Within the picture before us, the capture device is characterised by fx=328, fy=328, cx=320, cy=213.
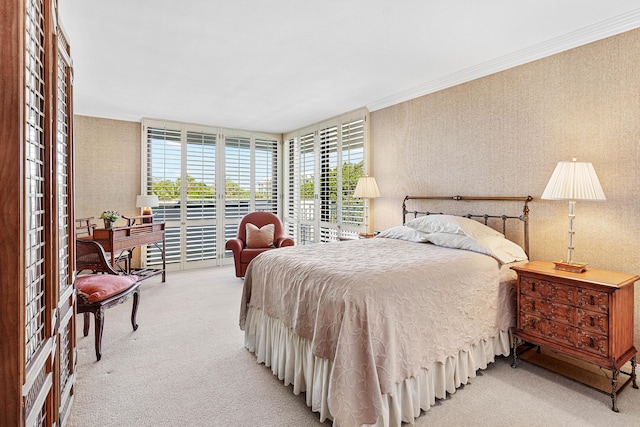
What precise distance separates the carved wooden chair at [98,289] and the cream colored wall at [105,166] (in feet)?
7.93

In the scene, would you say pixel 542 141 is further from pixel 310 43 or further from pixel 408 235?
pixel 310 43

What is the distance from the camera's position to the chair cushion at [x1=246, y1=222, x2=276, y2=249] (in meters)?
4.98

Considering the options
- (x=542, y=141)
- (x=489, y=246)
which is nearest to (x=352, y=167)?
(x=542, y=141)

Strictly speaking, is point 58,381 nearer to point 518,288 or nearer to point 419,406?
point 419,406

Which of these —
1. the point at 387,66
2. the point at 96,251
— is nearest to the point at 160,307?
the point at 96,251

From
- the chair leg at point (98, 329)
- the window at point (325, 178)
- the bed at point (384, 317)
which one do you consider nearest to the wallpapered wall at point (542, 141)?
the bed at point (384, 317)

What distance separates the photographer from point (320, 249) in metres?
2.84

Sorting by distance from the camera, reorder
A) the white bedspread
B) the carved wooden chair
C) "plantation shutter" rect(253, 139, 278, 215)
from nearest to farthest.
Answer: the white bedspread < the carved wooden chair < "plantation shutter" rect(253, 139, 278, 215)

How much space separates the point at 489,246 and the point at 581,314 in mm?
719

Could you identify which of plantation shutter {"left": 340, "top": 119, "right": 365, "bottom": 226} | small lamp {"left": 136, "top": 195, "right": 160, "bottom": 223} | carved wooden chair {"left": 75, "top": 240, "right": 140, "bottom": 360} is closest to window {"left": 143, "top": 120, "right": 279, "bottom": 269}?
small lamp {"left": 136, "top": 195, "right": 160, "bottom": 223}

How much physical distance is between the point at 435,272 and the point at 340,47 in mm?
2084

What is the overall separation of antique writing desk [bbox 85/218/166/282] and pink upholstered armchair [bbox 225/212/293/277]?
1.12 metres

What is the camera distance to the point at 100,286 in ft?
8.95

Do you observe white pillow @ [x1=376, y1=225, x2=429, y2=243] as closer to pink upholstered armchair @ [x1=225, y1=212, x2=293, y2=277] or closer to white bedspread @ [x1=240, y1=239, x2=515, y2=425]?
white bedspread @ [x1=240, y1=239, x2=515, y2=425]
